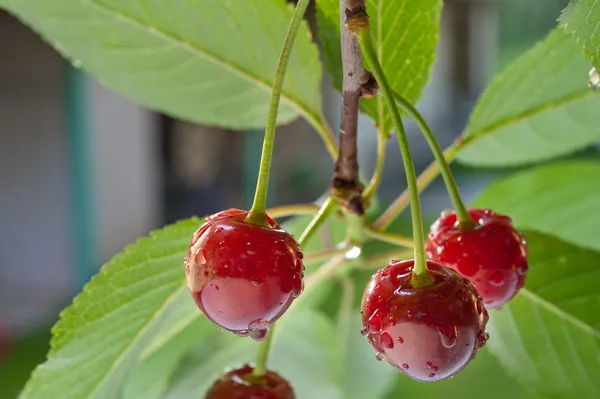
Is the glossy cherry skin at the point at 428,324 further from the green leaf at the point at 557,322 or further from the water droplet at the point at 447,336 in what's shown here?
the green leaf at the point at 557,322

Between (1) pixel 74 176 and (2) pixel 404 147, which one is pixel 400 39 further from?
(1) pixel 74 176

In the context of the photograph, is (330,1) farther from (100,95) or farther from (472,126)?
(100,95)

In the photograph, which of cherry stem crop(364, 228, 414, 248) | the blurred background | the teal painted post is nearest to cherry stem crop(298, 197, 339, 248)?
cherry stem crop(364, 228, 414, 248)

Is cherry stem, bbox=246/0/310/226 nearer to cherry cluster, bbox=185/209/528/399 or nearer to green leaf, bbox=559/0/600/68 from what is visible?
cherry cluster, bbox=185/209/528/399

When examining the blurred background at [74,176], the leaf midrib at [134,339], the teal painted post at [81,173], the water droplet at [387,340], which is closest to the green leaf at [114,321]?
the leaf midrib at [134,339]

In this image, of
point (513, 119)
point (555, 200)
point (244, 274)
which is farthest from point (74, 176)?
point (244, 274)
